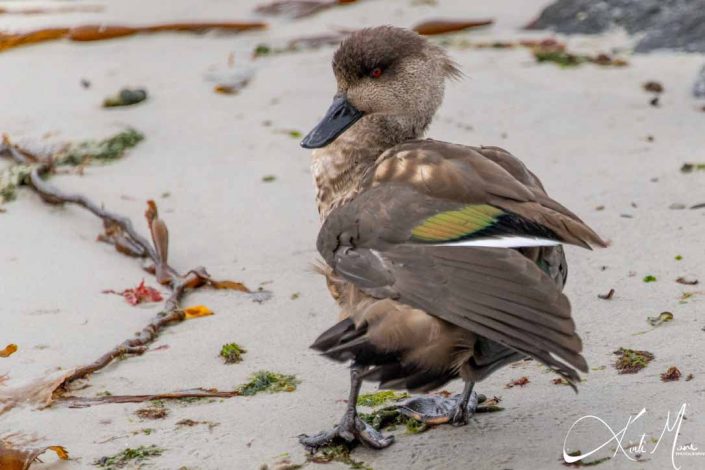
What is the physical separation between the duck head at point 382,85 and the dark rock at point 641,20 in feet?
11.4

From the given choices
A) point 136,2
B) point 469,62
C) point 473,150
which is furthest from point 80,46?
point 473,150

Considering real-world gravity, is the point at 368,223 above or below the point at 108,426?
above

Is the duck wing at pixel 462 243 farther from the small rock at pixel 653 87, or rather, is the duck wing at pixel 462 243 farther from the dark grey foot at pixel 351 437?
the small rock at pixel 653 87

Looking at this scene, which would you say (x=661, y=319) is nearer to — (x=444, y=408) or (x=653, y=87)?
(x=444, y=408)

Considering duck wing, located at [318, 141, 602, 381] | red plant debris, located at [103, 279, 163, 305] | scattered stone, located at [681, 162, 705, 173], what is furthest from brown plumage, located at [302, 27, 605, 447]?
scattered stone, located at [681, 162, 705, 173]

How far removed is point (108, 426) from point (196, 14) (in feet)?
18.7

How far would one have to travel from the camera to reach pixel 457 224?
171 inches

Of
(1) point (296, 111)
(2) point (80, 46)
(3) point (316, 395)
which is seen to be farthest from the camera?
(2) point (80, 46)

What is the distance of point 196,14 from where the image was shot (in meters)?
9.70

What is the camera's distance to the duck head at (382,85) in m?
5.48

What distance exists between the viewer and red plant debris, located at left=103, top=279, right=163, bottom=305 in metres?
5.70

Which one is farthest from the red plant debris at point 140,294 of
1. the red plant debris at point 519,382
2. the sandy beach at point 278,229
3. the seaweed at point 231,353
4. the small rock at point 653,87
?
the small rock at point 653,87

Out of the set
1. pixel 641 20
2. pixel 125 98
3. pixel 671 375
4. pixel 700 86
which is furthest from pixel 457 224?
pixel 641 20

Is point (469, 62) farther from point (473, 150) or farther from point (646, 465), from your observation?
point (646, 465)
